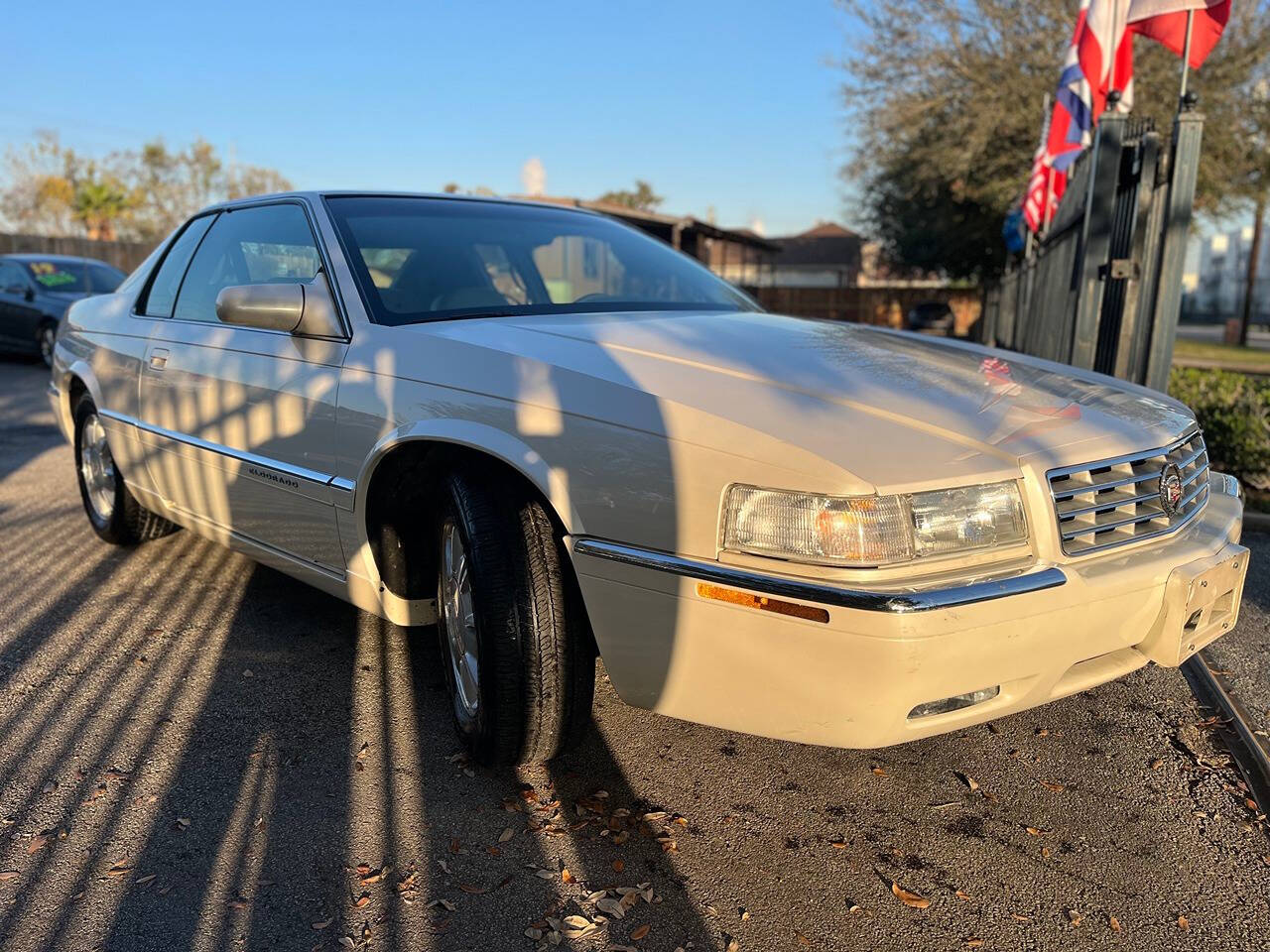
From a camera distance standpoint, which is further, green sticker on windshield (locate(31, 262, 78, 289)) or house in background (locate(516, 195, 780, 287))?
house in background (locate(516, 195, 780, 287))

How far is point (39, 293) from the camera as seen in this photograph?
43.8 ft

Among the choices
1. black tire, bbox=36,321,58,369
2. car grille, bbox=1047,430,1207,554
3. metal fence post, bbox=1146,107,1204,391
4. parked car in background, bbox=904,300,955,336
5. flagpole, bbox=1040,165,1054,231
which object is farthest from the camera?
parked car in background, bbox=904,300,955,336

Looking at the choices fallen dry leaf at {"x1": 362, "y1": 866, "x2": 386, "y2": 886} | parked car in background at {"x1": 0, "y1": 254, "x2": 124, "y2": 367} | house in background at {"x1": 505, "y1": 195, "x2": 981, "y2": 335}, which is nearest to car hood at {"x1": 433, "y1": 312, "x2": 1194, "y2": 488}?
fallen dry leaf at {"x1": 362, "y1": 866, "x2": 386, "y2": 886}

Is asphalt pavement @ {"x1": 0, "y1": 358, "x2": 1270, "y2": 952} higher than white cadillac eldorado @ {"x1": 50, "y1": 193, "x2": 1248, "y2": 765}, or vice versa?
white cadillac eldorado @ {"x1": 50, "y1": 193, "x2": 1248, "y2": 765}

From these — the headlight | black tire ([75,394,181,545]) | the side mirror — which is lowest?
black tire ([75,394,181,545])

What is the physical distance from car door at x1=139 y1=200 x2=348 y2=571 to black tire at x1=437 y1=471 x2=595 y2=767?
69 cm

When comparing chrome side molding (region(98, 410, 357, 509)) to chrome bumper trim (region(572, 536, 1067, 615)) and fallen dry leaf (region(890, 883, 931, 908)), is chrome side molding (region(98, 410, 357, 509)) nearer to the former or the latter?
chrome bumper trim (region(572, 536, 1067, 615))

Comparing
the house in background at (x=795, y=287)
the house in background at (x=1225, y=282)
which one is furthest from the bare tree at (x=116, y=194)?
the house in background at (x=1225, y=282)

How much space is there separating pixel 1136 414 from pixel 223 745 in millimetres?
2677

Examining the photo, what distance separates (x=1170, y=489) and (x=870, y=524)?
96 centimetres

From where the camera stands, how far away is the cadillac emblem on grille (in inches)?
94.9

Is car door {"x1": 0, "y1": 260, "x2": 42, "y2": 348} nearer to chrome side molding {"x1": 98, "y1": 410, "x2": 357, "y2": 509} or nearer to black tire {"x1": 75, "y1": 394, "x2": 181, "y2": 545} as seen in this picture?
black tire {"x1": 75, "y1": 394, "x2": 181, "y2": 545}

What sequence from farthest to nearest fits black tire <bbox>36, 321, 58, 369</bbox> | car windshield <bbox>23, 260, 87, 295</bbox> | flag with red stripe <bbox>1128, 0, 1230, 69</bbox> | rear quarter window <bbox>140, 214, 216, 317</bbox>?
car windshield <bbox>23, 260, 87, 295</bbox>, black tire <bbox>36, 321, 58, 369</bbox>, flag with red stripe <bbox>1128, 0, 1230, 69</bbox>, rear quarter window <bbox>140, 214, 216, 317</bbox>

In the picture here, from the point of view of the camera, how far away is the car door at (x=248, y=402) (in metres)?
3.00
